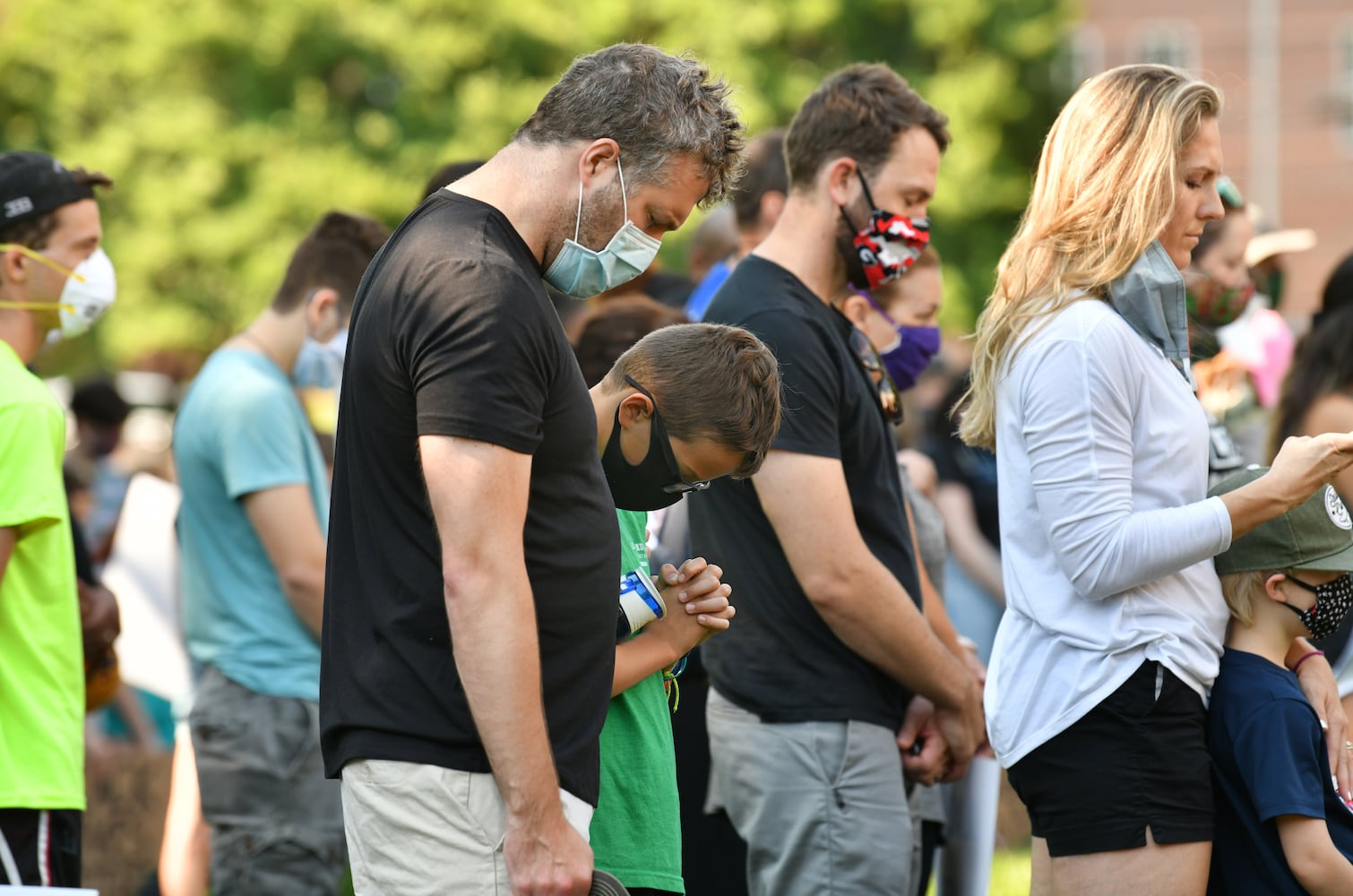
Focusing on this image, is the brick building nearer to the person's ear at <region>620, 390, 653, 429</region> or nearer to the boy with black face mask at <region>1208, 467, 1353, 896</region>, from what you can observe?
the boy with black face mask at <region>1208, 467, 1353, 896</region>

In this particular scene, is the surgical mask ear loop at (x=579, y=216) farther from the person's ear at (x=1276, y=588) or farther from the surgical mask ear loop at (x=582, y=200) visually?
the person's ear at (x=1276, y=588)

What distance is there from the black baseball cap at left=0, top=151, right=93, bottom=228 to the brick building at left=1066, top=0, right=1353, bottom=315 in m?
34.0

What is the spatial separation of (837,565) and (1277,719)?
1.01m

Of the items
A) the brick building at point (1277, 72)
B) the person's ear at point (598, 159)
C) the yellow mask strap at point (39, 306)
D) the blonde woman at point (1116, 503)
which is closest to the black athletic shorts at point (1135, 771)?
the blonde woman at point (1116, 503)

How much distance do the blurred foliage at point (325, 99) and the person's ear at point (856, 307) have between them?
19681mm

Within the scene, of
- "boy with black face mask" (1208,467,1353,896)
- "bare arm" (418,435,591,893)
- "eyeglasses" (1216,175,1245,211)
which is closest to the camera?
"bare arm" (418,435,591,893)

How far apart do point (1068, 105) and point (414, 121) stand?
22.7 m

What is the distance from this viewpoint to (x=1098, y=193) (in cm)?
317

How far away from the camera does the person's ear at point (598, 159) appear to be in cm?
261

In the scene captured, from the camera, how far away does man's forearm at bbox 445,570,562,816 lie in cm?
240

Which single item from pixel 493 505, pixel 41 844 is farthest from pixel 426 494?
pixel 41 844

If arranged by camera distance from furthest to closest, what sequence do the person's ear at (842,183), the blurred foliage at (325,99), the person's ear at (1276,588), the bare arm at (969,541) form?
the blurred foliage at (325,99) < the bare arm at (969,541) < the person's ear at (842,183) < the person's ear at (1276,588)

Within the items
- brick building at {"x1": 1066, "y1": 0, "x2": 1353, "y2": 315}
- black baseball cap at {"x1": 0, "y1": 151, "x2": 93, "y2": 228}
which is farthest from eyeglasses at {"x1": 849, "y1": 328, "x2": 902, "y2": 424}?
brick building at {"x1": 1066, "y1": 0, "x2": 1353, "y2": 315}

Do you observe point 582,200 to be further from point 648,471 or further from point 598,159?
point 648,471
